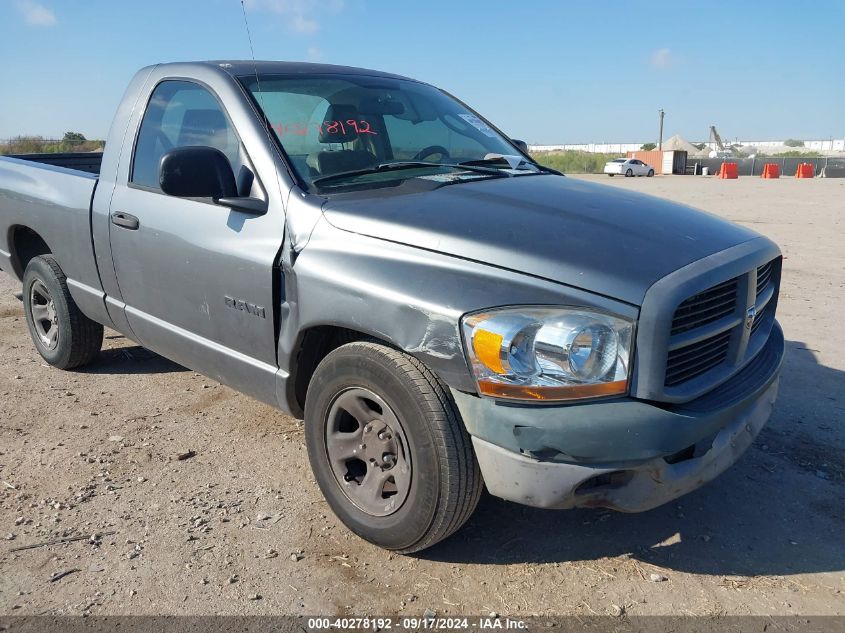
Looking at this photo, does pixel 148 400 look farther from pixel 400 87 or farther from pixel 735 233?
pixel 735 233

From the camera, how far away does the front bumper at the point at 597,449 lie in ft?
7.34

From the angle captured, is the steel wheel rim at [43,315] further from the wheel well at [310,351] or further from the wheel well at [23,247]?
the wheel well at [310,351]

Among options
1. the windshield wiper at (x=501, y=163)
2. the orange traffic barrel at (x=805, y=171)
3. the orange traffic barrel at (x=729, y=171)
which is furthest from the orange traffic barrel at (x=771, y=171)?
the windshield wiper at (x=501, y=163)

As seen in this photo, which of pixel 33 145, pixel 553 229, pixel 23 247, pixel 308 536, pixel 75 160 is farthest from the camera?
pixel 33 145

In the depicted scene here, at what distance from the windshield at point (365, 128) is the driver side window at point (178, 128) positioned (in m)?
0.22

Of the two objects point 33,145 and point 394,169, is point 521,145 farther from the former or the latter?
point 33,145

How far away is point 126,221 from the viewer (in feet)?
12.1

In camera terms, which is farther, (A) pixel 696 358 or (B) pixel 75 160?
(B) pixel 75 160

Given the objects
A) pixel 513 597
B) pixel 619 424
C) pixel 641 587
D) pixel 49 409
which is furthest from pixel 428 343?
pixel 49 409

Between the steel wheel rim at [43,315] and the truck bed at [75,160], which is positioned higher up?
the truck bed at [75,160]

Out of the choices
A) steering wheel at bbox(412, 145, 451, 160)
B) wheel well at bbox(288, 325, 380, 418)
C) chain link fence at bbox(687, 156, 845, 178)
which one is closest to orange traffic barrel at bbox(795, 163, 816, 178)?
chain link fence at bbox(687, 156, 845, 178)

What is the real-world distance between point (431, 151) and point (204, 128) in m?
1.13

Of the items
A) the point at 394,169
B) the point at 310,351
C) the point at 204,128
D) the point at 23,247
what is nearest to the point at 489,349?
the point at 310,351

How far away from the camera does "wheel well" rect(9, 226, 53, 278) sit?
503 cm
